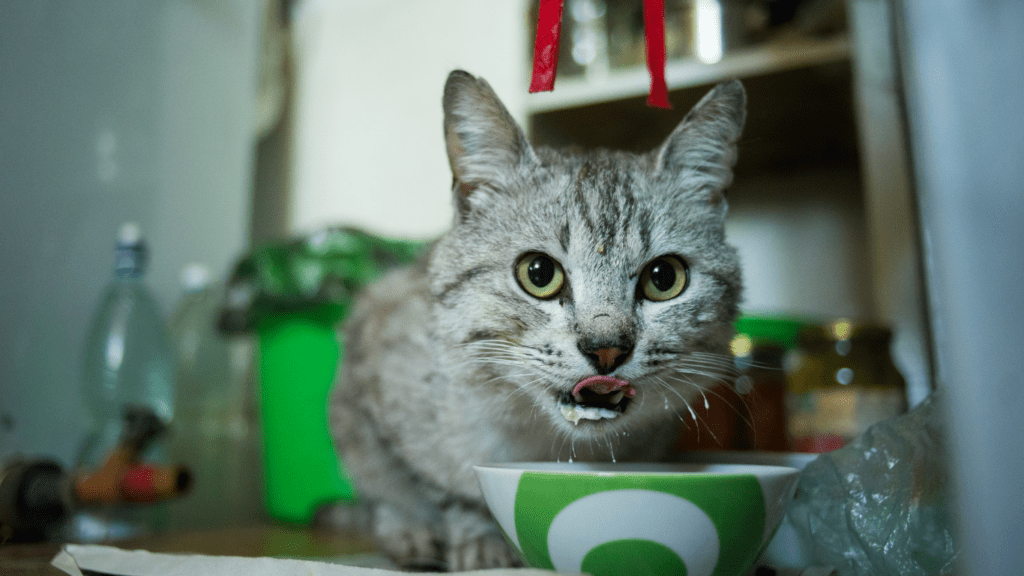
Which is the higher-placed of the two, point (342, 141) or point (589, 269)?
point (342, 141)

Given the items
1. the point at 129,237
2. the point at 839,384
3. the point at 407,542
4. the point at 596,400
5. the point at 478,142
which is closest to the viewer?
the point at 596,400

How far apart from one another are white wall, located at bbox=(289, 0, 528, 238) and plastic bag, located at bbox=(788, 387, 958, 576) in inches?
49.0

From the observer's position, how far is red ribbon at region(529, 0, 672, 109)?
60 cm

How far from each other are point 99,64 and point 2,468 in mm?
775

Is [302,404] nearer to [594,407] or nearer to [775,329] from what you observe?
[594,407]

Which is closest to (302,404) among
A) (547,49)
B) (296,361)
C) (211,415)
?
(296,361)

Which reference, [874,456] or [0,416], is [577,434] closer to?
[874,456]

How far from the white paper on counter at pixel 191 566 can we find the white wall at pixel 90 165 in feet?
1.80

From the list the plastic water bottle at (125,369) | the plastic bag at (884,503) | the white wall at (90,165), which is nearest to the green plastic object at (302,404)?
the plastic water bottle at (125,369)

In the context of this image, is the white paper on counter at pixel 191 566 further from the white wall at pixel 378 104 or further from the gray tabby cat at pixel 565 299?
the white wall at pixel 378 104

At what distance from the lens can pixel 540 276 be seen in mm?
673

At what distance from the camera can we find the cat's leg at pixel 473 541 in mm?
765

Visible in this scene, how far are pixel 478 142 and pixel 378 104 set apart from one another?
1195 mm

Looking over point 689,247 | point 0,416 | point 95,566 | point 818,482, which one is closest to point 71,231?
point 0,416
